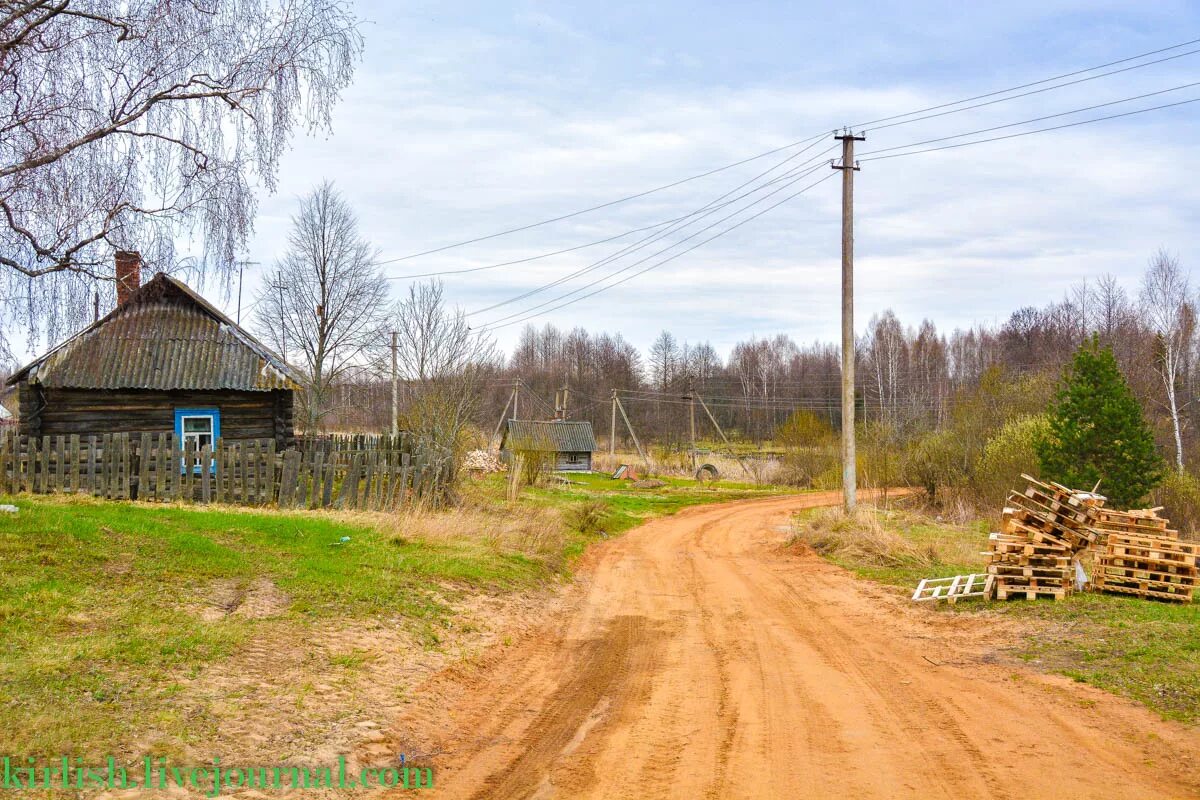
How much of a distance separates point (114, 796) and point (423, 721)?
8.55 feet

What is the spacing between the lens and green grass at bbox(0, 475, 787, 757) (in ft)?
19.4

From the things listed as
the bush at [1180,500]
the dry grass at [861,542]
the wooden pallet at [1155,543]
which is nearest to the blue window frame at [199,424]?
the dry grass at [861,542]

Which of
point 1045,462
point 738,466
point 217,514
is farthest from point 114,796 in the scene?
point 738,466

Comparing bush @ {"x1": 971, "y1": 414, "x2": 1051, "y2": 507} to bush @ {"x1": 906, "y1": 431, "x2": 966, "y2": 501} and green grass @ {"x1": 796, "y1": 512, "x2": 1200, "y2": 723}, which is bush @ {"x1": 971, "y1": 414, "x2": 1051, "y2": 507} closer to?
bush @ {"x1": 906, "y1": 431, "x2": 966, "y2": 501}

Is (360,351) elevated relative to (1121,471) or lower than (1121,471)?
elevated

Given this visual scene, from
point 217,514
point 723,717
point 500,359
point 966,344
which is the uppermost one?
point 966,344

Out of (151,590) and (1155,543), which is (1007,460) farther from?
(151,590)

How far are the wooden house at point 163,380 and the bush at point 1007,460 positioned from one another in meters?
22.7

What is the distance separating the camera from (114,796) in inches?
186

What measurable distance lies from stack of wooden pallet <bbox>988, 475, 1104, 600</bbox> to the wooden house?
1644 centimetres

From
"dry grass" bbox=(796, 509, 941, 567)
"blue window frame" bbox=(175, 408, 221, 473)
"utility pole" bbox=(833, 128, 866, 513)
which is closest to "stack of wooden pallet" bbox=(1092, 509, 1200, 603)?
"dry grass" bbox=(796, 509, 941, 567)

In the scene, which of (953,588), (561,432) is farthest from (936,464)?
(561,432)

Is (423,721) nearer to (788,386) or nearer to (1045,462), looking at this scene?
(1045,462)

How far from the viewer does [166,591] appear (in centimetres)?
913
